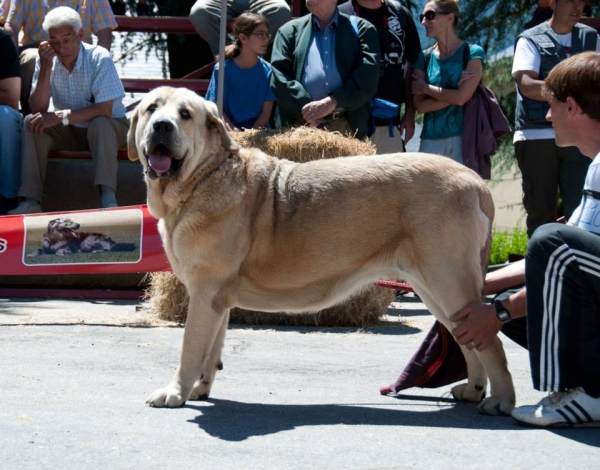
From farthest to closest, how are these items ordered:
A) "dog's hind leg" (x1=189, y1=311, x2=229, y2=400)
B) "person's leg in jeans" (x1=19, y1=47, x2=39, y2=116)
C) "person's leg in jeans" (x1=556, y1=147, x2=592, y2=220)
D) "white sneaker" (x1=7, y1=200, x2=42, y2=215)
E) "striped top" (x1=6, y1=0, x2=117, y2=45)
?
"striped top" (x1=6, y1=0, x2=117, y2=45)
"person's leg in jeans" (x1=19, y1=47, x2=39, y2=116)
"white sneaker" (x1=7, y1=200, x2=42, y2=215)
"person's leg in jeans" (x1=556, y1=147, x2=592, y2=220)
"dog's hind leg" (x1=189, y1=311, x2=229, y2=400)

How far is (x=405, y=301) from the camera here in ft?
31.0

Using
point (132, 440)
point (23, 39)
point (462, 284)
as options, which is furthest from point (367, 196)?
point (23, 39)

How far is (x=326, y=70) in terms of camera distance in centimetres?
823

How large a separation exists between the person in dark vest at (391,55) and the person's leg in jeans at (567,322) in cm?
443

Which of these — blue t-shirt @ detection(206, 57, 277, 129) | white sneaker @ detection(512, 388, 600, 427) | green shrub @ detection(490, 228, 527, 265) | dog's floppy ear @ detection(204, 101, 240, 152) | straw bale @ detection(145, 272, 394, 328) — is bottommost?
green shrub @ detection(490, 228, 527, 265)

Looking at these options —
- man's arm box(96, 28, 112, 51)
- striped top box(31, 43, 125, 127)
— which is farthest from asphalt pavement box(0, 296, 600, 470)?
man's arm box(96, 28, 112, 51)

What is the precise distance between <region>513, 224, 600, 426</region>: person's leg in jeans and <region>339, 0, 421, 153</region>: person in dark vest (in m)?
4.43

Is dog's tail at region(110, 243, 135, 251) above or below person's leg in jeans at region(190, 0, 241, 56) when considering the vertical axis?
below

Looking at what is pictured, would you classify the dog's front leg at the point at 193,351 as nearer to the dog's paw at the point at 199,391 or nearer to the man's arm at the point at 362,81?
the dog's paw at the point at 199,391

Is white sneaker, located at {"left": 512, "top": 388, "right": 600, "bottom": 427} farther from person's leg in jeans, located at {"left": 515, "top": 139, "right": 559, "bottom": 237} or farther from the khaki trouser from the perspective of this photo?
the khaki trouser

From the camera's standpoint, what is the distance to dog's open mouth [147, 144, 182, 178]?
201 inches

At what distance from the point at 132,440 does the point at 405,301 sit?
5642mm

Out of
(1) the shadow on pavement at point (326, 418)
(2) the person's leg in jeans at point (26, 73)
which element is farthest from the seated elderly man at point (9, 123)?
(1) the shadow on pavement at point (326, 418)

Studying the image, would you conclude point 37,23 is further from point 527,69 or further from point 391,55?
point 527,69
